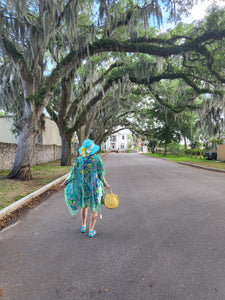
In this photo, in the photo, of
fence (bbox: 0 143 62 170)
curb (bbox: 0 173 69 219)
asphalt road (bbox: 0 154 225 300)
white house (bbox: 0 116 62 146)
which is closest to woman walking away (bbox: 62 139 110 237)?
asphalt road (bbox: 0 154 225 300)

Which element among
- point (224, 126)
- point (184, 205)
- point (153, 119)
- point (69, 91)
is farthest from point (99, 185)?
point (153, 119)

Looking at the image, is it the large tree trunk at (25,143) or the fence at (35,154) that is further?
the fence at (35,154)

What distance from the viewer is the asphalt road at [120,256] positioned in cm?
218

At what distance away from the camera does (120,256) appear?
9.39 ft

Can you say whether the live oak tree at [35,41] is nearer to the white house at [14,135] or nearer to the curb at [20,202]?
the curb at [20,202]

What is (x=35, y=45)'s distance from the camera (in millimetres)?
8586

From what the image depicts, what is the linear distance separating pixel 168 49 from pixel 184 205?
7927 millimetres

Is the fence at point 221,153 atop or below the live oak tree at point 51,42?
below

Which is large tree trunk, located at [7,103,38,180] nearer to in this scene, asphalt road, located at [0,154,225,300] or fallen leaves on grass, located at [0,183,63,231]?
fallen leaves on grass, located at [0,183,63,231]

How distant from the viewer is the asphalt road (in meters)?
2.18

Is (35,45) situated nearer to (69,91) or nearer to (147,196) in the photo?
(69,91)

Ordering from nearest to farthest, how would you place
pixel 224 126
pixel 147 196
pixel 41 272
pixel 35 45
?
pixel 41 272, pixel 147 196, pixel 35 45, pixel 224 126

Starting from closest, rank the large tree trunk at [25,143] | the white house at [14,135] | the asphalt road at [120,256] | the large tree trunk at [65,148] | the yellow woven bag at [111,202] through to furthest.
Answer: the asphalt road at [120,256], the yellow woven bag at [111,202], the large tree trunk at [25,143], the large tree trunk at [65,148], the white house at [14,135]

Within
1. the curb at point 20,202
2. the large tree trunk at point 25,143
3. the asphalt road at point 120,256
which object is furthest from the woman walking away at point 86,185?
the large tree trunk at point 25,143
